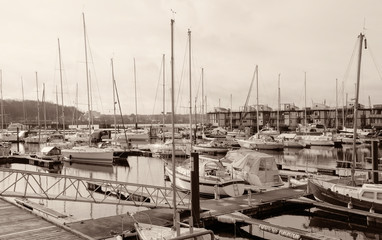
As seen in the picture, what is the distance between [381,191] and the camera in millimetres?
19188

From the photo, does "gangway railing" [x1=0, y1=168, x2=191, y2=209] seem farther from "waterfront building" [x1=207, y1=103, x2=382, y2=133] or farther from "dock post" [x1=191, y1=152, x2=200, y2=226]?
"waterfront building" [x1=207, y1=103, x2=382, y2=133]

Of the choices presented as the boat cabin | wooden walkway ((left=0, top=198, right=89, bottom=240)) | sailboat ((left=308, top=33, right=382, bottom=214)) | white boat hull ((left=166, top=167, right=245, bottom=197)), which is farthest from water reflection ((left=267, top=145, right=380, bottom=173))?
wooden walkway ((left=0, top=198, right=89, bottom=240))

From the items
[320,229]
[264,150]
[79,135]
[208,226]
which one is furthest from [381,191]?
[79,135]

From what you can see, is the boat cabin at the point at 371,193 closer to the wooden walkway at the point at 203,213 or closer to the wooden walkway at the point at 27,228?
the wooden walkway at the point at 203,213

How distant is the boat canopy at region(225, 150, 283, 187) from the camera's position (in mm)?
26375

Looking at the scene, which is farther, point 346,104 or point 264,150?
point 346,104

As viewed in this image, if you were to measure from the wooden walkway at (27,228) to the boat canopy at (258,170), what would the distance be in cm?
1535

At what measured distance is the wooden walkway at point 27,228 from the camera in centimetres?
1323

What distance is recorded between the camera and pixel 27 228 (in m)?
14.3

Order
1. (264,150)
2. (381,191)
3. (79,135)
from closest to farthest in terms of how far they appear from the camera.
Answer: (381,191) → (264,150) → (79,135)

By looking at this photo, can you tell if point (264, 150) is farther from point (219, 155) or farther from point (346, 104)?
point (346, 104)

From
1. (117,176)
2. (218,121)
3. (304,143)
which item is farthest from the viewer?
(218,121)

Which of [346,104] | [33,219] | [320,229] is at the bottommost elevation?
[320,229]

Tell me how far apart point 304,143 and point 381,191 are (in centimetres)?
5304
